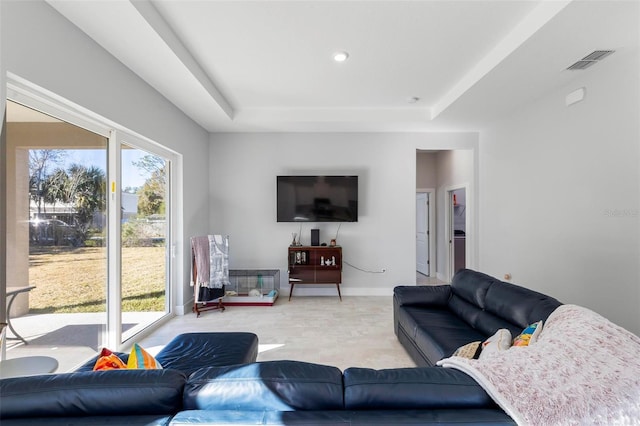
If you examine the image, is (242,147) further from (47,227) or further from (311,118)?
(47,227)

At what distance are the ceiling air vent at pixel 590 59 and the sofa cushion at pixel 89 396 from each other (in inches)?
151

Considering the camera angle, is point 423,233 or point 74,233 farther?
point 423,233

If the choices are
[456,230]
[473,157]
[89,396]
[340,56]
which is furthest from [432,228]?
[89,396]

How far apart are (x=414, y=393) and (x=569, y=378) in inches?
21.5

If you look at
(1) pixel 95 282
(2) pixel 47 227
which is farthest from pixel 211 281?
(2) pixel 47 227

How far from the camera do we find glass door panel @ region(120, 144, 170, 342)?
2.95 meters

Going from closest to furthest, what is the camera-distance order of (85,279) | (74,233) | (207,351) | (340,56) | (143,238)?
(207,351) < (74,233) < (85,279) < (340,56) < (143,238)

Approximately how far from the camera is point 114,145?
8.87 ft

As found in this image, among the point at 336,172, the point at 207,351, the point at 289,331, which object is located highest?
the point at 336,172

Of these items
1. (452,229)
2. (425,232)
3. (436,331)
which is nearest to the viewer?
(436,331)

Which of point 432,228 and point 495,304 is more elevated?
point 432,228

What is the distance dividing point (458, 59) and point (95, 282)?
418cm

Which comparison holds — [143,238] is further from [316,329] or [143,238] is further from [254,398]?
[254,398]

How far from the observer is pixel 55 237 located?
217 cm
